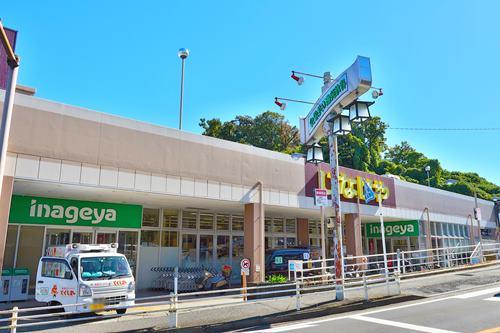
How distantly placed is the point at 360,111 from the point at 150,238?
42.5 ft

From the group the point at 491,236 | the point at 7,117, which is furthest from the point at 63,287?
the point at 491,236

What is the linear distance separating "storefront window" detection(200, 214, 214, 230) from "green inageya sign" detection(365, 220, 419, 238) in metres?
14.9

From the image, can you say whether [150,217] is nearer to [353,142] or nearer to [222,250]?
[222,250]

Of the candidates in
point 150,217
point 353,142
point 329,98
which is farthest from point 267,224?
point 353,142

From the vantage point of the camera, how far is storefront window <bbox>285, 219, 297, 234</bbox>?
26.1 m

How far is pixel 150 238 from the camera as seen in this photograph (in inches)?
797

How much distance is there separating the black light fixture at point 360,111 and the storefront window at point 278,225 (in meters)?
14.6

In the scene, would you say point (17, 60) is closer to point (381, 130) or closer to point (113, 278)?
point (113, 278)

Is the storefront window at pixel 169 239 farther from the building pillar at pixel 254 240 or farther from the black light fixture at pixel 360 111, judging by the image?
the black light fixture at pixel 360 111

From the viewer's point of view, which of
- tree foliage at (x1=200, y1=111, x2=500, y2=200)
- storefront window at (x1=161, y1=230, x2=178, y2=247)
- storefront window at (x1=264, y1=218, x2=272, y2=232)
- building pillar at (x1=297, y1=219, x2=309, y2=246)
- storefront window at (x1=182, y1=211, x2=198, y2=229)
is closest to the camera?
storefront window at (x1=161, y1=230, x2=178, y2=247)

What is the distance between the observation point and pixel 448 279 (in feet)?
54.0

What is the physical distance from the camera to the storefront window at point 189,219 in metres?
21.8

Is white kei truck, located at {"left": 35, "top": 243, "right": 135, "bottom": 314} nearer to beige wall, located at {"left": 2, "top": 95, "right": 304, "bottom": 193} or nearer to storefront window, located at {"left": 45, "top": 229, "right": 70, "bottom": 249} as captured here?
beige wall, located at {"left": 2, "top": 95, "right": 304, "bottom": 193}

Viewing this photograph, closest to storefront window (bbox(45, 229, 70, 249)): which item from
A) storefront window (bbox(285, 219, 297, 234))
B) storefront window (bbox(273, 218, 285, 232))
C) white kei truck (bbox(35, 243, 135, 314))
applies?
white kei truck (bbox(35, 243, 135, 314))
